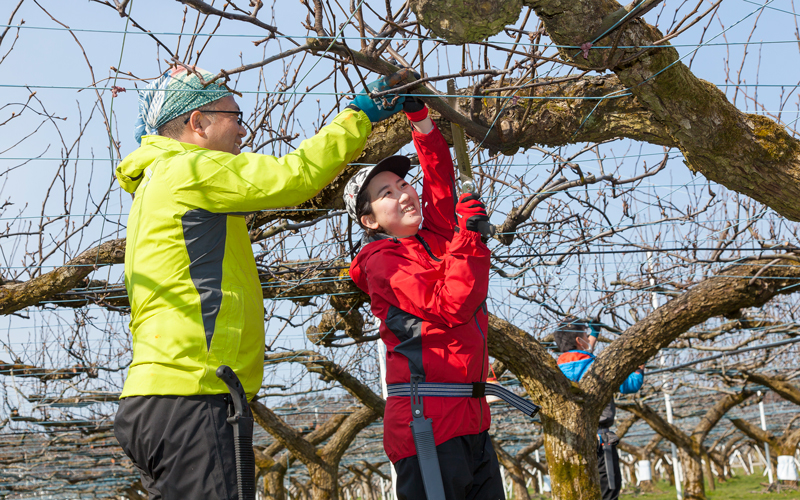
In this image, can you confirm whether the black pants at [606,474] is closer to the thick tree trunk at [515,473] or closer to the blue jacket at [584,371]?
the blue jacket at [584,371]

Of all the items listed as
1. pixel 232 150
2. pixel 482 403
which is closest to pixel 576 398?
pixel 482 403

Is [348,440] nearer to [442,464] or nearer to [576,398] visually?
[576,398]

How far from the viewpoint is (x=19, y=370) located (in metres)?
7.22

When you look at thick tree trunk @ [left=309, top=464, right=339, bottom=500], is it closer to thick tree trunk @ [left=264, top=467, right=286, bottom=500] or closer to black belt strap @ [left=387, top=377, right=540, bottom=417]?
thick tree trunk @ [left=264, top=467, right=286, bottom=500]

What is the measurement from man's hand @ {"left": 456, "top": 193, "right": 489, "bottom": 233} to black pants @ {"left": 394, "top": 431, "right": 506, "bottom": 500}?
67 cm

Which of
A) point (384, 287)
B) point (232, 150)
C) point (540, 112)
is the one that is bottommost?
point (384, 287)

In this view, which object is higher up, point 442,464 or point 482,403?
point 482,403

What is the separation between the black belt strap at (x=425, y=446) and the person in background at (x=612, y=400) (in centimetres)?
422

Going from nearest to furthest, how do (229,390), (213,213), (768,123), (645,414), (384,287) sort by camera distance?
1. (229,390)
2. (213,213)
3. (384,287)
4. (768,123)
5. (645,414)

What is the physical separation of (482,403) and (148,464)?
1049 mm

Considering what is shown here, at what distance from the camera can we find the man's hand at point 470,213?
1.91 metres

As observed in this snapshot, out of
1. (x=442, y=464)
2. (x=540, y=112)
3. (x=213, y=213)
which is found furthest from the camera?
(x=540, y=112)

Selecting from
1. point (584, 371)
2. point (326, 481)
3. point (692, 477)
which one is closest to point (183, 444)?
point (584, 371)

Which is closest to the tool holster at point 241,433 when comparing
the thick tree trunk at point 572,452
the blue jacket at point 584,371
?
the thick tree trunk at point 572,452
